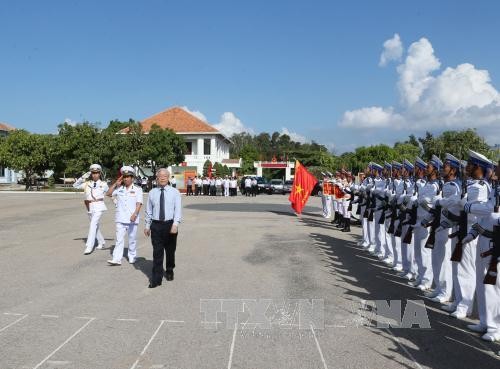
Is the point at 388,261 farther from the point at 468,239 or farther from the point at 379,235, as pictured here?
the point at 468,239

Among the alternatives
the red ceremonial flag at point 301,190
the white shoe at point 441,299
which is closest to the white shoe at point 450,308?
the white shoe at point 441,299

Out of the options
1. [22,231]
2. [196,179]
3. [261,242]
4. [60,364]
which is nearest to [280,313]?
[60,364]

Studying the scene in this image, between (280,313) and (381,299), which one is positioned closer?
(280,313)

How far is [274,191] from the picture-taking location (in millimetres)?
46188

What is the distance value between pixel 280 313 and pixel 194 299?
137 cm

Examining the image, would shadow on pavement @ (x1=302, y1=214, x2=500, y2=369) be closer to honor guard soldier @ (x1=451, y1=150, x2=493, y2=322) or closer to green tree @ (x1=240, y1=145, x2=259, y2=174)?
honor guard soldier @ (x1=451, y1=150, x2=493, y2=322)

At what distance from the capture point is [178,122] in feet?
229

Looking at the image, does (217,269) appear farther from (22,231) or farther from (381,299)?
(22,231)

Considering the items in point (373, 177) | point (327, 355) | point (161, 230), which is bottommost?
point (327, 355)

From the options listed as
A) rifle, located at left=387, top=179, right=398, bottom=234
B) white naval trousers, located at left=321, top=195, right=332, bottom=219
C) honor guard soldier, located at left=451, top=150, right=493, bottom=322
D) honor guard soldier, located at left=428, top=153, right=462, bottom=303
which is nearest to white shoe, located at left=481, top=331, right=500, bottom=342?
honor guard soldier, located at left=451, top=150, right=493, bottom=322

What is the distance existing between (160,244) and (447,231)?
14.5 feet

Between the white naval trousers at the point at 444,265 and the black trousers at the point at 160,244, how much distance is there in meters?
4.15

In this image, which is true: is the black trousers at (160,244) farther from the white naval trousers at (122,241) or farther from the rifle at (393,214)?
the rifle at (393,214)

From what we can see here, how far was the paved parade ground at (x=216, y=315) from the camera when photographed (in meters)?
5.15
